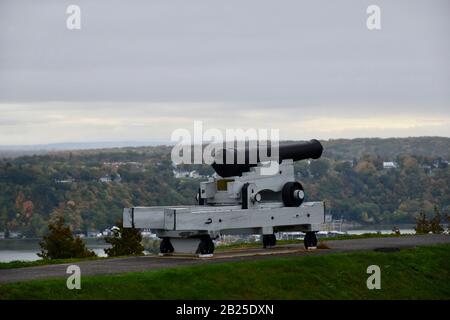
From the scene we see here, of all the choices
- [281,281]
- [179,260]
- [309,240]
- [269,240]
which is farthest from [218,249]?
[281,281]

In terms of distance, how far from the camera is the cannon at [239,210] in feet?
78.0

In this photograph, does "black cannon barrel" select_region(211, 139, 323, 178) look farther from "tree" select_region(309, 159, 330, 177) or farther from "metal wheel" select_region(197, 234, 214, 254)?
"tree" select_region(309, 159, 330, 177)

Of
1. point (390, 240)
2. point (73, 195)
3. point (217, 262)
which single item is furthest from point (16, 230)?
point (217, 262)

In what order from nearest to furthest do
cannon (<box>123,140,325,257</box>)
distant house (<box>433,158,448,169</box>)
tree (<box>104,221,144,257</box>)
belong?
cannon (<box>123,140,325,257</box>) → tree (<box>104,221,144,257</box>) → distant house (<box>433,158,448,169</box>)

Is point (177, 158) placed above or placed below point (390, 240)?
above

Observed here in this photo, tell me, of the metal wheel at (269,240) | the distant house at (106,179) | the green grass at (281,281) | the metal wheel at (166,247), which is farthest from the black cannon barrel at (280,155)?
the distant house at (106,179)

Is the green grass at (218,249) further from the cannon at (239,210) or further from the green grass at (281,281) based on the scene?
the green grass at (281,281)

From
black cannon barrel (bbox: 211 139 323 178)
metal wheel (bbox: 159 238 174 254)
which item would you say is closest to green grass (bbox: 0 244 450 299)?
black cannon barrel (bbox: 211 139 323 178)

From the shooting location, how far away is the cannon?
23766 millimetres

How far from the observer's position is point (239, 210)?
79.6 feet
